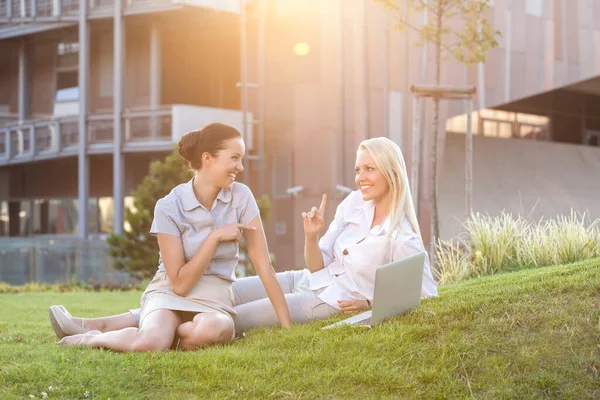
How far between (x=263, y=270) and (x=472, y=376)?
182 centimetres

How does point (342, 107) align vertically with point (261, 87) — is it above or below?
below

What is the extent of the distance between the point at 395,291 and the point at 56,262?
596 inches

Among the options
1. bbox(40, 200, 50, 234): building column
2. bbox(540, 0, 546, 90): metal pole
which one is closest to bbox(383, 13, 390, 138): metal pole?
bbox(540, 0, 546, 90): metal pole

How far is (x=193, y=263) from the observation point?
18.6 ft

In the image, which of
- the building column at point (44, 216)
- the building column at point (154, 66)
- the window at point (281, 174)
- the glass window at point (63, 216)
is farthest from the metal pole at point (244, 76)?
the building column at point (44, 216)

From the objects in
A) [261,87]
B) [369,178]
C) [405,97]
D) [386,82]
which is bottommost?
[369,178]

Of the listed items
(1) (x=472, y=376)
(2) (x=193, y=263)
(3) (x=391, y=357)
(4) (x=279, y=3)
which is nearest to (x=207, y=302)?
(2) (x=193, y=263)

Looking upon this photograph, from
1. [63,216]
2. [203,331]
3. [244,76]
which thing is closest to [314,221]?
[203,331]

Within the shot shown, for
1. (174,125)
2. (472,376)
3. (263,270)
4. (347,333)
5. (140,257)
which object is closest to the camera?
(472,376)

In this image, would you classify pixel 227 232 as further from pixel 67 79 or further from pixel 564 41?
pixel 67 79

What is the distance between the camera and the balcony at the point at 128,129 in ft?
64.1

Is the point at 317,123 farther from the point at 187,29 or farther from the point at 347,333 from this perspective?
the point at 347,333

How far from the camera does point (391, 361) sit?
4.98 m

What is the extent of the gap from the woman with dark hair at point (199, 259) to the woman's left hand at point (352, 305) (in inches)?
17.7
